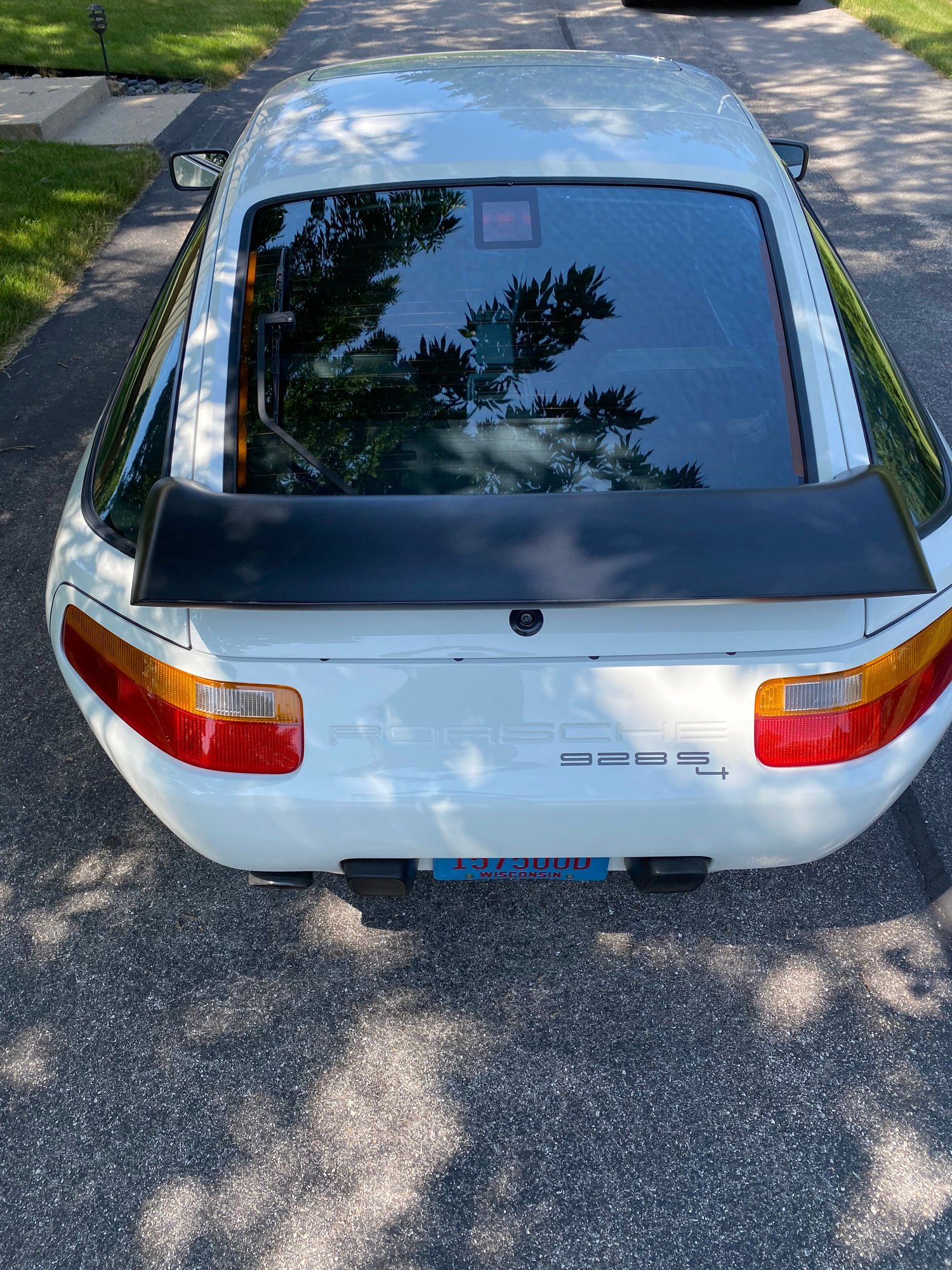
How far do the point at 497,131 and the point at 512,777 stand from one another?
1.70 m

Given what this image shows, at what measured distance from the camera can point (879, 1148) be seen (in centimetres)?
214

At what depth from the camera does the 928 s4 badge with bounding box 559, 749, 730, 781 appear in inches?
76.5

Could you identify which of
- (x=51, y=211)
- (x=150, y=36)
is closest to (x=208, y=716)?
(x=51, y=211)

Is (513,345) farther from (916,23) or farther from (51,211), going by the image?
(916,23)

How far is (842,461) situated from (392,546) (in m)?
0.99

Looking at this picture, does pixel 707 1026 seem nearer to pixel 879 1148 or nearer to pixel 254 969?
pixel 879 1148

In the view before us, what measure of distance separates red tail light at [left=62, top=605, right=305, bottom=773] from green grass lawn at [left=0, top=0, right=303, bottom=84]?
33.8 ft

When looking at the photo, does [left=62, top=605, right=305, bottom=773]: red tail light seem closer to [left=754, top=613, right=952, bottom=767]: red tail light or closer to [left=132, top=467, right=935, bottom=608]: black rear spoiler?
[left=132, top=467, right=935, bottom=608]: black rear spoiler

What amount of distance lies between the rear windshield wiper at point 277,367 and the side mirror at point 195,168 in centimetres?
160

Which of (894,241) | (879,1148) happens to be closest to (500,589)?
(879,1148)

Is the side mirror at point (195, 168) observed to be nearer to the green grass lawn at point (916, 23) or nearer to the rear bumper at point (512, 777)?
the rear bumper at point (512, 777)

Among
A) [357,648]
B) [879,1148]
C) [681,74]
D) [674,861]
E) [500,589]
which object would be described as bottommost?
[879,1148]

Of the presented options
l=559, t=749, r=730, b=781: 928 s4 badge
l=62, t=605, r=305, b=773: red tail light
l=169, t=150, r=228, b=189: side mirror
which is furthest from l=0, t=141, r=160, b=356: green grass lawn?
l=559, t=749, r=730, b=781: 928 s4 badge

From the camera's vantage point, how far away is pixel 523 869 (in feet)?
7.18
